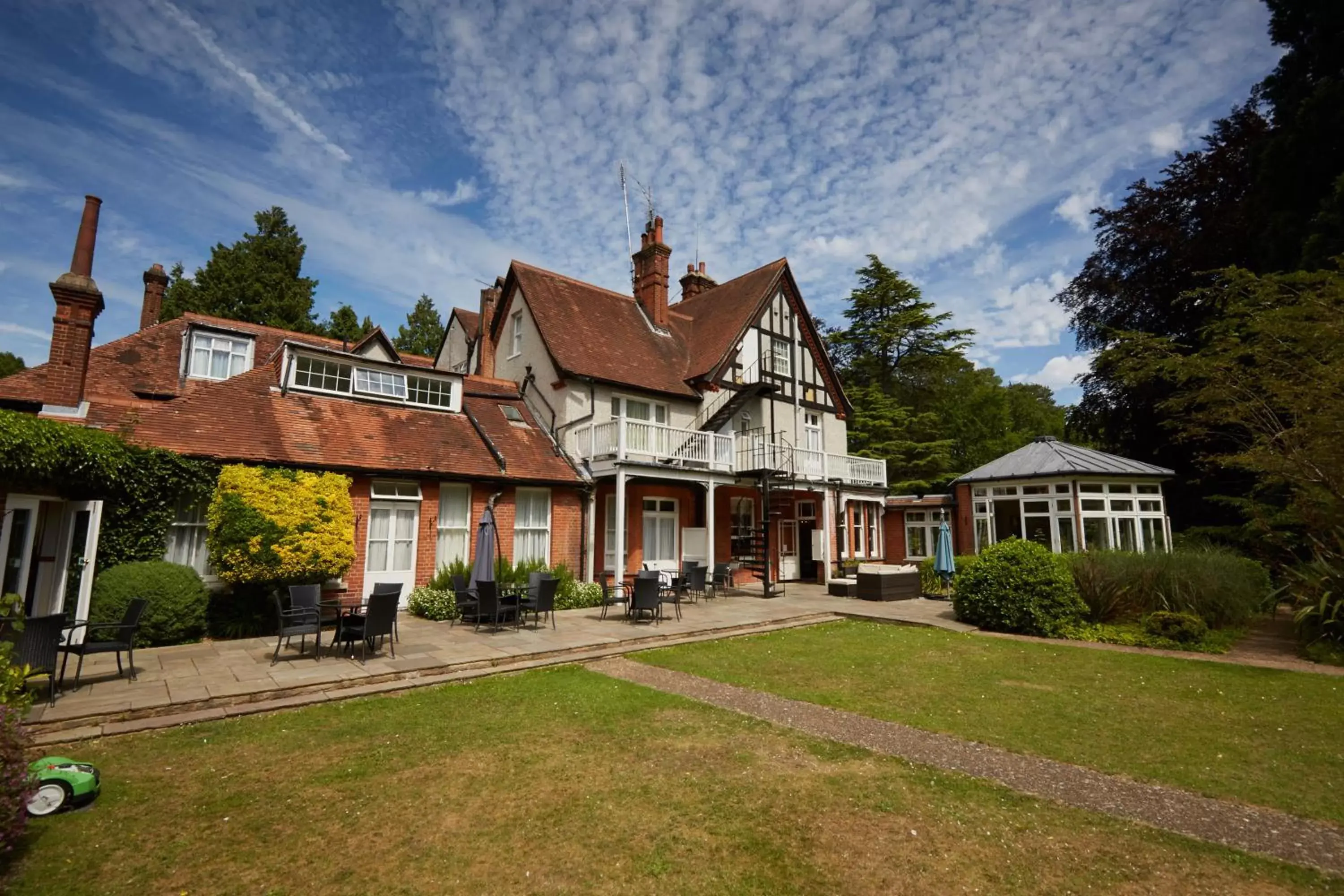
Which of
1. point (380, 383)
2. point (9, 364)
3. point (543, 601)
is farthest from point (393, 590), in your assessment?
point (9, 364)

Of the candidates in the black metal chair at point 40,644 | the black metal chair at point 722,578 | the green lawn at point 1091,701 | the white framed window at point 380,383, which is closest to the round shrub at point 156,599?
the black metal chair at point 40,644

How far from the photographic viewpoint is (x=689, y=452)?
17188 millimetres

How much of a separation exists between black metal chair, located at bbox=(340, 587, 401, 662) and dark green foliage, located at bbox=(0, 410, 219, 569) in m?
4.27

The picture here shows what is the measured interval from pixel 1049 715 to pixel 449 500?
1233cm

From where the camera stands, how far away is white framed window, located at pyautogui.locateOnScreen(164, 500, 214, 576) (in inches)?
440

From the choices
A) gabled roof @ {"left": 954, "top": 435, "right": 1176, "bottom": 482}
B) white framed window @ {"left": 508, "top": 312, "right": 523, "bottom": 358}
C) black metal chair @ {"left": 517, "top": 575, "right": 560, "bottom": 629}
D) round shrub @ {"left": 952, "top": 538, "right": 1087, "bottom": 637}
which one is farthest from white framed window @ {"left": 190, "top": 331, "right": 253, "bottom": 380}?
gabled roof @ {"left": 954, "top": 435, "right": 1176, "bottom": 482}

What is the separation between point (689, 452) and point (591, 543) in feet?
12.0

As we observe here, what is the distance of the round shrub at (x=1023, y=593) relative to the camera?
1194cm

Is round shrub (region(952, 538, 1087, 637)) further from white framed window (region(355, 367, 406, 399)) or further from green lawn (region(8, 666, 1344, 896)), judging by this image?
white framed window (region(355, 367, 406, 399))

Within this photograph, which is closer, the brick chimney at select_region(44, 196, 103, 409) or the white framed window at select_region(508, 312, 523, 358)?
the brick chimney at select_region(44, 196, 103, 409)

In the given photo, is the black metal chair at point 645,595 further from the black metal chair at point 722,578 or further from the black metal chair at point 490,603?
the black metal chair at point 722,578

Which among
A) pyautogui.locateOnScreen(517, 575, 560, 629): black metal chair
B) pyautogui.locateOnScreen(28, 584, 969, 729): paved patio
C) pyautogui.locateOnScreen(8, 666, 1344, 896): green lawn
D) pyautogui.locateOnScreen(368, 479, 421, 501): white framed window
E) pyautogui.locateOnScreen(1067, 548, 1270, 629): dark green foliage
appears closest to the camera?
pyautogui.locateOnScreen(8, 666, 1344, 896): green lawn

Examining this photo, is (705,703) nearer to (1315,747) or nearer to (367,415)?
(1315,747)

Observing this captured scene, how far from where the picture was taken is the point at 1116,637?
37.0 ft
